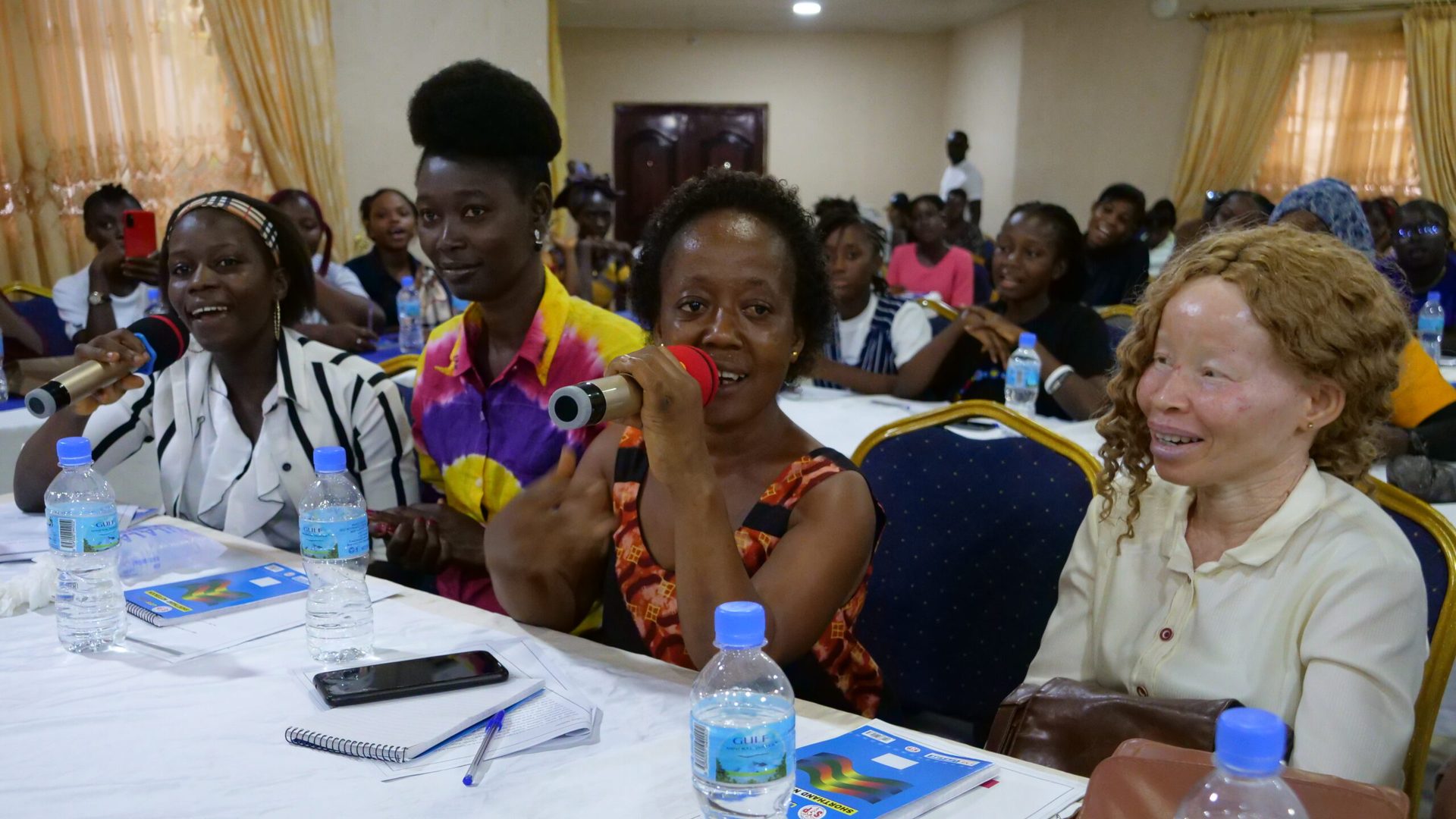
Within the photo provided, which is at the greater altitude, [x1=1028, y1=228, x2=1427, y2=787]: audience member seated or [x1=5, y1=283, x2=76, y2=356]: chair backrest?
[x1=1028, y1=228, x2=1427, y2=787]: audience member seated

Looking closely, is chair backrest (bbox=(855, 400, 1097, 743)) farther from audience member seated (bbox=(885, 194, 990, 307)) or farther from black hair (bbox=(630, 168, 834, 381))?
audience member seated (bbox=(885, 194, 990, 307))

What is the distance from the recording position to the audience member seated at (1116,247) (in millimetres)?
6430

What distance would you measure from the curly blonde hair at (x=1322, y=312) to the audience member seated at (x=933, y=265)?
224 inches

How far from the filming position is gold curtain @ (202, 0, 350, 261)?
6762 mm

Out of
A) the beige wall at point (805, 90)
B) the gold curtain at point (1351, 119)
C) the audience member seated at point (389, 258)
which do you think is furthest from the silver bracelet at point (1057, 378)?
the beige wall at point (805, 90)

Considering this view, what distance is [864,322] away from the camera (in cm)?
425

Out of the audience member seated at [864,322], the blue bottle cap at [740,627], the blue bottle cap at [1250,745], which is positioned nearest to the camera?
the blue bottle cap at [1250,745]

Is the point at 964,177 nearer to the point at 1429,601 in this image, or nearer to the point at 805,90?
the point at 805,90

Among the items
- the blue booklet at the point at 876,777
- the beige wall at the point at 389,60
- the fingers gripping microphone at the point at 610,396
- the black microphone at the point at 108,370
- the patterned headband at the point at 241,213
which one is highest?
the beige wall at the point at 389,60

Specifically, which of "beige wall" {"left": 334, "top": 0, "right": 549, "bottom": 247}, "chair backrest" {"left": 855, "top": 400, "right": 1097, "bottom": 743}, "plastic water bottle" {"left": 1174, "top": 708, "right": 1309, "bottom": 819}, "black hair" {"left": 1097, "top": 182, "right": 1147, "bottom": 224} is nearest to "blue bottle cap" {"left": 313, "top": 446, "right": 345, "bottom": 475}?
"chair backrest" {"left": 855, "top": 400, "right": 1097, "bottom": 743}

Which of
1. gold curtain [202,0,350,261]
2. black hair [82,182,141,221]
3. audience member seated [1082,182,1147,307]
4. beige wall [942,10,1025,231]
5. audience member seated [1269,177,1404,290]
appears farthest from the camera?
beige wall [942,10,1025,231]

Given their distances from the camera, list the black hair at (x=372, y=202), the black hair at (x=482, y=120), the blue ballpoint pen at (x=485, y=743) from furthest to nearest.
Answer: the black hair at (x=372, y=202) → the black hair at (x=482, y=120) → the blue ballpoint pen at (x=485, y=743)

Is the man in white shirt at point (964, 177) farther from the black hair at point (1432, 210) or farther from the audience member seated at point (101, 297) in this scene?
the audience member seated at point (101, 297)

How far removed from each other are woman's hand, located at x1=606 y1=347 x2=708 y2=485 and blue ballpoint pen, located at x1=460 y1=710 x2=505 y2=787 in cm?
34
